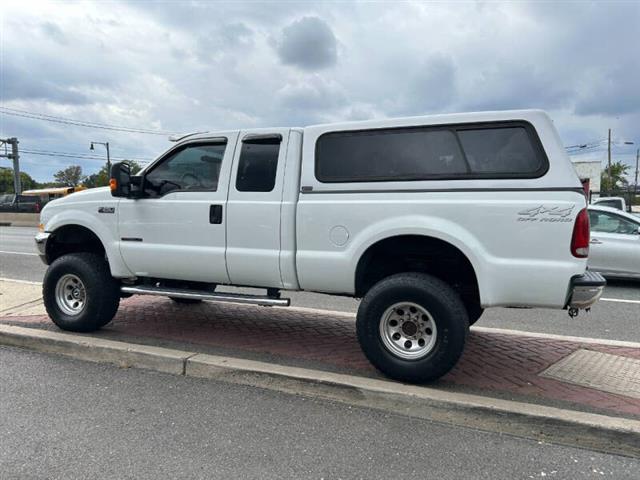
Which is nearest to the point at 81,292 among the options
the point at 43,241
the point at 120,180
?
the point at 43,241

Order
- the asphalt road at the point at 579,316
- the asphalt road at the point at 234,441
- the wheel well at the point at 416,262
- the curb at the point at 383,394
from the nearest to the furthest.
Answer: the asphalt road at the point at 234,441, the curb at the point at 383,394, the wheel well at the point at 416,262, the asphalt road at the point at 579,316

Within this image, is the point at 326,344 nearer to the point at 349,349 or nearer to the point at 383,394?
the point at 349,349

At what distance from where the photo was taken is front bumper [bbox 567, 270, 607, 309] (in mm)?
3562

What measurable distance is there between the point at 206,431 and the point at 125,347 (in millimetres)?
1652

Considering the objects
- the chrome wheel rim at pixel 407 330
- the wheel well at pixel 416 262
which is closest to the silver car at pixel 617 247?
the wheel well at pixel 416 262

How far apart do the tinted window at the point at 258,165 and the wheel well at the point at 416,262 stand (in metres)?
1.12

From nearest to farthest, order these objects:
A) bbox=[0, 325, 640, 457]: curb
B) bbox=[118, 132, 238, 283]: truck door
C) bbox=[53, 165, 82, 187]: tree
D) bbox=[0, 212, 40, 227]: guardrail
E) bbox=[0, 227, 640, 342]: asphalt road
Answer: bbox=[0, 325, 640, 457]: curb < bbox=[118, 132, 238, 283]: truck door < bbox=[0, 227, 640, 342]: asphalt road < bbox=[0, 212, 40, 227]: guardrail < bbox=[53, 165, 82, 187]: tree

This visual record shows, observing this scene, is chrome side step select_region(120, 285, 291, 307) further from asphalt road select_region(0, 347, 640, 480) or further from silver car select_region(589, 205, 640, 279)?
silver car select_region(589, 205, 640, 279)

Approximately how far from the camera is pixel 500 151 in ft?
12.3

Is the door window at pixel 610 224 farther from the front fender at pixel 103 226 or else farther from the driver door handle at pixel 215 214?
the front fender at pixel 103 226

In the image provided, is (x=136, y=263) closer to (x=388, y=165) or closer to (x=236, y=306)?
(x=236, y=306)

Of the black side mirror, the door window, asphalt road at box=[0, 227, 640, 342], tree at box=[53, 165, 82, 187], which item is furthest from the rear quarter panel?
tree at box=[53, 165, 82, 187]

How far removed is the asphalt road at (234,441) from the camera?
2.87 m

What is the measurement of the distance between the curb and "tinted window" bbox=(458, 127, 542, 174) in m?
1.70
